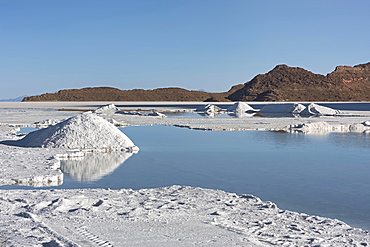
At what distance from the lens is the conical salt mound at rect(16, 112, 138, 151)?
9281mm

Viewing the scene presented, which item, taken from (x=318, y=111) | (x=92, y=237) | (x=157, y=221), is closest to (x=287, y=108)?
(x=318, y=111)

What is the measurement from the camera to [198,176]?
22.0 feet

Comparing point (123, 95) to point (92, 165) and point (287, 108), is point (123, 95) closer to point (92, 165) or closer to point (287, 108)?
point (287, 108)

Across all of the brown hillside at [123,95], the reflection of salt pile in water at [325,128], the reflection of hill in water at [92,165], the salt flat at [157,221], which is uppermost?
the brown hillside at [123,95]

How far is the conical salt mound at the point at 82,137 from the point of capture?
9281 millimetres

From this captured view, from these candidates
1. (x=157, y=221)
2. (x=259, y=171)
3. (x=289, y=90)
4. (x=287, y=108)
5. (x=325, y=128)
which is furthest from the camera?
(x=289, y=90)

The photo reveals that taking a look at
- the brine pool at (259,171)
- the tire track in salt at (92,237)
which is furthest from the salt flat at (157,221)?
the brine pool at (259,171)

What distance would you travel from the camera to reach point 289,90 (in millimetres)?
83312

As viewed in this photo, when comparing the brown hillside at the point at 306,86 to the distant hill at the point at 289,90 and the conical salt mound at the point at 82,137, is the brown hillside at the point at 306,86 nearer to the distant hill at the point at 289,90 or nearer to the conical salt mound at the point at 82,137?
the distant hill at the point at 289,90

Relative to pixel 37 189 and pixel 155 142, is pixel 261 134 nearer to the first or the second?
pixel 155 142

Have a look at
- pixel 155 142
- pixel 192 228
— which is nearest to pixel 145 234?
pixel 192 228

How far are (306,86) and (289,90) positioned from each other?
5774 mm

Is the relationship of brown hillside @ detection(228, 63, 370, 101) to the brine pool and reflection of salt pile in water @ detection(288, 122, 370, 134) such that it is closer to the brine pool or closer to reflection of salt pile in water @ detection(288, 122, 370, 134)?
reflection of salt pile in water @ detection(288, 122, 370, 134)

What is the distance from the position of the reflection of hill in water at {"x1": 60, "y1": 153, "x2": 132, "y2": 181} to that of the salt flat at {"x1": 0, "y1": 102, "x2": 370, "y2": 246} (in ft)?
4.53
